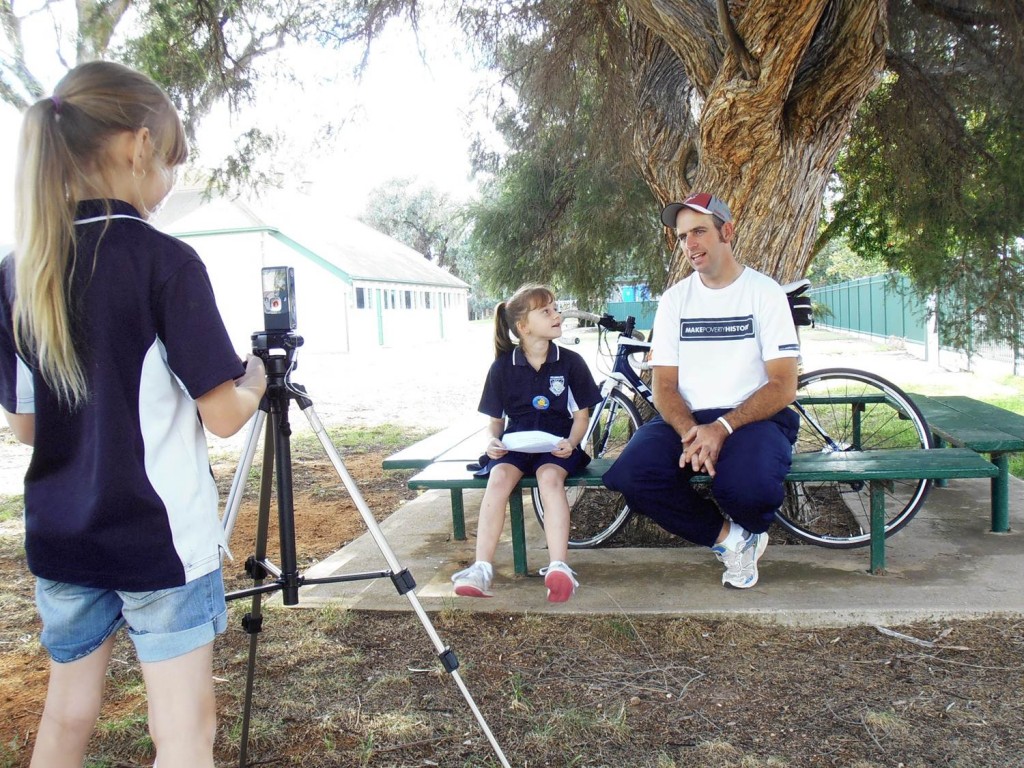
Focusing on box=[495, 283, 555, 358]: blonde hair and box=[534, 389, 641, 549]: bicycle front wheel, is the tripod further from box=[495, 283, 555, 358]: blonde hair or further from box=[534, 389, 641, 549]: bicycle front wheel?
box=[534, 389, 641, 549]: bicycle front wheel

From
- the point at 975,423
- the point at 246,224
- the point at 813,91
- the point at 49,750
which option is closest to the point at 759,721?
the point at 49,750

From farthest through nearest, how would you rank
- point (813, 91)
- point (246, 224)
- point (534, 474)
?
point (246, 224) < point (813, 91) < point (534, 474)

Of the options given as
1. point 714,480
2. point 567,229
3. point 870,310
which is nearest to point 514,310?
point 714,480

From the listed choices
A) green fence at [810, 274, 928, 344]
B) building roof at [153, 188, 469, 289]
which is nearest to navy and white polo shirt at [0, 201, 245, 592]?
green fence at [810, 274, 928, 344]

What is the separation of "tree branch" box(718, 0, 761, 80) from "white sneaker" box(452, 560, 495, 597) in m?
2.53

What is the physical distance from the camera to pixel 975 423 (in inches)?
182

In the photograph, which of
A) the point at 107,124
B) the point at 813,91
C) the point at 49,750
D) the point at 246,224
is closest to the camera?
the point at 107,124

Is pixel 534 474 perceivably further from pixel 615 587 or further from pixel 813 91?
pixel 813 91

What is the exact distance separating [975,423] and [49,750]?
4495 mm

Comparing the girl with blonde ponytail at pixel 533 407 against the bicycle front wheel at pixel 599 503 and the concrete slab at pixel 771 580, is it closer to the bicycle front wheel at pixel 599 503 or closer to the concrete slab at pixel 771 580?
the concrete slab at pixel 771 580

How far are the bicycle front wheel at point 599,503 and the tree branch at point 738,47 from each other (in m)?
1.71

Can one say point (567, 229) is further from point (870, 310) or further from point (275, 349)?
point (870, 310)

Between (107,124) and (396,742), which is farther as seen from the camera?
(396,742)

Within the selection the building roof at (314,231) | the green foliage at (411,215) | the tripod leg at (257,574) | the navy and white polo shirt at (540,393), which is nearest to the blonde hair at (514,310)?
the navy and white polo shirt at (540,393)
